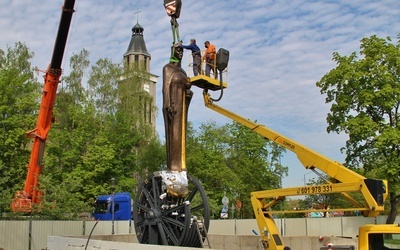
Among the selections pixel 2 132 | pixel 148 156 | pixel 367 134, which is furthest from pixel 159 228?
pixel 148 156

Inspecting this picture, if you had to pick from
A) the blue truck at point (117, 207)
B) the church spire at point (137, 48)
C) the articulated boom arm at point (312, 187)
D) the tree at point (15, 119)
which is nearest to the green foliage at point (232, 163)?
the blue truck at point (117, 207)

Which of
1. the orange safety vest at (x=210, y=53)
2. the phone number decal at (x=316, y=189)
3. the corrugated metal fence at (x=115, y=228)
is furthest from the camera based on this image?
the corrugated metal fence at (x=115, y=228)

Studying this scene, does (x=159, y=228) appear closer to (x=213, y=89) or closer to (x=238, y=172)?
(x=213, y=89)

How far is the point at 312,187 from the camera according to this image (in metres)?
14.1

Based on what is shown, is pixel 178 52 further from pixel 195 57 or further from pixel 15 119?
pixel 15 119

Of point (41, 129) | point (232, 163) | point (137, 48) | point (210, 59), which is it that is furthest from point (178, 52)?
point (137, 48)

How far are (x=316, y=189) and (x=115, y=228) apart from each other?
718 inches

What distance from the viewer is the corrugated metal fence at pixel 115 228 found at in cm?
2269

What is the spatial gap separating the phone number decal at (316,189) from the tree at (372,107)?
17.3m

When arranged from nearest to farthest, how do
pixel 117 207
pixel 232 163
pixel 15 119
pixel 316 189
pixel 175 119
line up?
pixel 316 189, pixel 175 119, pixel 117 207, pixel 15 119, pixel 232 163

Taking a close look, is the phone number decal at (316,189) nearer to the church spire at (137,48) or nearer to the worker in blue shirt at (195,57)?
the worker in blue shirt at (195,57)

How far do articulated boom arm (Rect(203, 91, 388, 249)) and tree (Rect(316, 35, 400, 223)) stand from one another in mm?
16358

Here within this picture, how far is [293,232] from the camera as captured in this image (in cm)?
3045

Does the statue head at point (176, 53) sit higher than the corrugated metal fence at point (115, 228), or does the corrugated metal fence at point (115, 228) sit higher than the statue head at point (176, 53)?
the statue head at point (176, 53)
